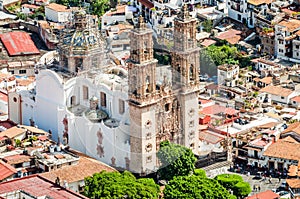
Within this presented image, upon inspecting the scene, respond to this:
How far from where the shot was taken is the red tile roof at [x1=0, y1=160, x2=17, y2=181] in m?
47.9

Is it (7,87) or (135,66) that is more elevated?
(135,66)

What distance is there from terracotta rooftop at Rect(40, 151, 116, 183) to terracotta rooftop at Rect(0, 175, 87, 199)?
2.21m

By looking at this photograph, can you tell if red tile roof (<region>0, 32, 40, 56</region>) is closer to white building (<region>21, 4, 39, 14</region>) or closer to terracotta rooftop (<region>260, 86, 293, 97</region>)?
white building (<region>21, 4, 39, 14</region>)

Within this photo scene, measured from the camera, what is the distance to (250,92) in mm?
61125

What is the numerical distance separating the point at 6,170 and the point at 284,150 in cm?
1255

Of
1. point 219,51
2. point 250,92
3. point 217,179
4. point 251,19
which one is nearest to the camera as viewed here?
point 217,179

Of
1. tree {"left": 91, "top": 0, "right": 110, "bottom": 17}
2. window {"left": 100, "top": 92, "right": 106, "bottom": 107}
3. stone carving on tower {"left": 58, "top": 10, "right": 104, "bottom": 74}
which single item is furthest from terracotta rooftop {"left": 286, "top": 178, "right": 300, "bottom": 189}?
tree {"left": 91, "top": 0, "right": 110, "bottom": 17}

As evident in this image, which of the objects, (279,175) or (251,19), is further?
(251,19)

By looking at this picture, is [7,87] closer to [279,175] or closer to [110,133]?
[110,133]

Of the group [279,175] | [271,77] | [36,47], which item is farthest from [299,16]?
[279,175]

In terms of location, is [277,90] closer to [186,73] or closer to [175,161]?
[186,73]

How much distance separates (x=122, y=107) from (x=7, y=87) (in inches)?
461

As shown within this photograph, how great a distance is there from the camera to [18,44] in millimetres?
69312

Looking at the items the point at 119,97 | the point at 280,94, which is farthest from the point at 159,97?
the point at 280,94
